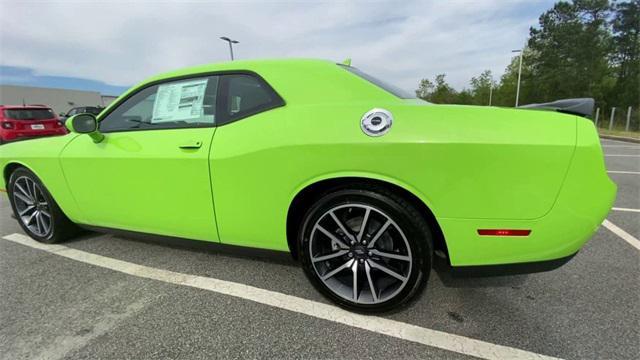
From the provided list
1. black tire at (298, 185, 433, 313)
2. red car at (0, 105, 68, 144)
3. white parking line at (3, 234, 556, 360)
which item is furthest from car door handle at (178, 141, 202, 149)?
red car at (0, 105, 68, 144)

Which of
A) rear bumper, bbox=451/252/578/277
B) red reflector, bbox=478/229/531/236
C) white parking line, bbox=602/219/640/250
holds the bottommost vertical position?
white parking line, bbox=602/219/640/250

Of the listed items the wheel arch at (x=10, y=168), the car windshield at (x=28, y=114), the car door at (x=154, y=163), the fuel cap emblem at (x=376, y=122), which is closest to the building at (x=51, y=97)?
the car windshield at (x=28, y=114)

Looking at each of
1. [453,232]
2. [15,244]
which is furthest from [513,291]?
[15,244]

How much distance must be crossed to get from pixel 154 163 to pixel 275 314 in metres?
1.30

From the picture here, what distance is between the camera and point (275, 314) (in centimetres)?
204

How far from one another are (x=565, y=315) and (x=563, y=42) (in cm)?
4026

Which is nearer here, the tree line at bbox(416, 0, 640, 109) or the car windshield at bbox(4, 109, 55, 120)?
the car windshield at bbox(4, 109, 55, 120)

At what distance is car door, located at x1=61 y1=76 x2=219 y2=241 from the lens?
2.20 meters

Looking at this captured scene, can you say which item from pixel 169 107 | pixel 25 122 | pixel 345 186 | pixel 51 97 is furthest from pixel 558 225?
pixel 51 97

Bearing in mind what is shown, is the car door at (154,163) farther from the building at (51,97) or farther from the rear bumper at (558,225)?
the building at (51,97)

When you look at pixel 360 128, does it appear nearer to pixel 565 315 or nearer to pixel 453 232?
pixel 453 232

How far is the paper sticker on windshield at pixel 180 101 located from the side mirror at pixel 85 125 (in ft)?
1.60

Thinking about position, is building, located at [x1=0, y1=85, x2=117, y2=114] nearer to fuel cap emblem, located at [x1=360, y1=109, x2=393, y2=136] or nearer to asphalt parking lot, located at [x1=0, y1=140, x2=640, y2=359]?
asphalt parking lot, located at [x1=0, y1=140, x2=640, y2=359]

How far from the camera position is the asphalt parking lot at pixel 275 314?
5.75 feet
